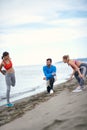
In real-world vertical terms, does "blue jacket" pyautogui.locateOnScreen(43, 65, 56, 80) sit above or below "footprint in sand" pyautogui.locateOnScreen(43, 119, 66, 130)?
above

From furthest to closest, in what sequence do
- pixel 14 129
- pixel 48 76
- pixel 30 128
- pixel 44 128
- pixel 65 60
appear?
pixel 48 76, pixel 65 60, pixel 14 129, pixel 30 128, pixel 44 128

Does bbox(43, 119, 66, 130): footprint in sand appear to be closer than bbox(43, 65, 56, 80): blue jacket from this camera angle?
Yes

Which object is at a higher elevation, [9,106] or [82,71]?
[82,71]

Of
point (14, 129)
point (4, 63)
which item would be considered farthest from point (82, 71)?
point (14, 129)

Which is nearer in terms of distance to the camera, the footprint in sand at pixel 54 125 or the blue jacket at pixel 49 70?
the footprint in sand at pixel 54 125

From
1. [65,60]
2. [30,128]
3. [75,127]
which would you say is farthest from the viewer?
[65,60]

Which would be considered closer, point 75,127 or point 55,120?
point 75,127

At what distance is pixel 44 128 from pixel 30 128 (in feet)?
1.21

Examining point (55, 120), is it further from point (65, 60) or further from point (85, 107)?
point (65, 60)

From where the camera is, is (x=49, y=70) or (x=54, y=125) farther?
(x=49, y=70)

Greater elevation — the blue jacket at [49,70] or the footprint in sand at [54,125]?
the blue jacket at [49,70]

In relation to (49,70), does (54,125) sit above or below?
below

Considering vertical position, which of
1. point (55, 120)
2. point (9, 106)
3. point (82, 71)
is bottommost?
point (9, 106)

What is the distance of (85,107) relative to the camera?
14.3 feet
